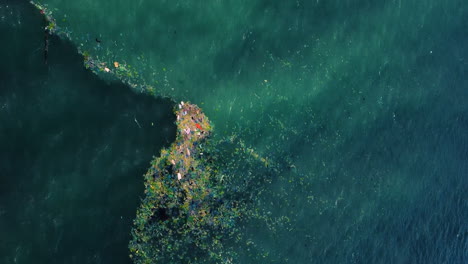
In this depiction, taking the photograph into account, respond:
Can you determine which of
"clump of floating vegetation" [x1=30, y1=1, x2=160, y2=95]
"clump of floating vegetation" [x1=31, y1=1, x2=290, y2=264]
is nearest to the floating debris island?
"clump of floating vegetation" [x1=31, y1=1, x2=290, y2=264]

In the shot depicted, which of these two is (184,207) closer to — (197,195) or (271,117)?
(197,195)

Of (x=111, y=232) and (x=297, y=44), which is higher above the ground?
(x=297, y=44)

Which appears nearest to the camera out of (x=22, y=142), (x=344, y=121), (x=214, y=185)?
(x=22, y=142)

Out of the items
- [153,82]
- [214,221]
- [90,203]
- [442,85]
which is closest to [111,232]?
[90,203]

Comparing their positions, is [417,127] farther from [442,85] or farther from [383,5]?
[383,5]

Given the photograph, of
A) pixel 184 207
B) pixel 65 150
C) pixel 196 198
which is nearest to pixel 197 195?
pixel 196 198

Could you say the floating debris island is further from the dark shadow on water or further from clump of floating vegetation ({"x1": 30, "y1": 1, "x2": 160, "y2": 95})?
clump of floating vegetation ({"x1": 30, "y1": 1, "x2": 160, "y2": 95})

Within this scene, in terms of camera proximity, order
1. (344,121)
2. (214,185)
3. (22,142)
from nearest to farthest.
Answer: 1. (22,142)
2. (214,185)
3. (344,121)

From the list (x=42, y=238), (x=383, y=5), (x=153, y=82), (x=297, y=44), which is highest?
(x=383, y=5)
